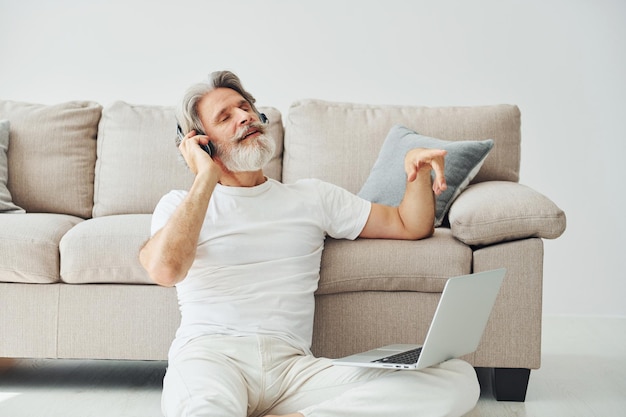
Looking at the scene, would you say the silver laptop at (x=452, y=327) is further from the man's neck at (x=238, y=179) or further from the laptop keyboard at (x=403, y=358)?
the man's neck at (x=238, y=179)

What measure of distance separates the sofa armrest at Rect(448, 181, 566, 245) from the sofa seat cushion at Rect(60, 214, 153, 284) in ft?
3.17

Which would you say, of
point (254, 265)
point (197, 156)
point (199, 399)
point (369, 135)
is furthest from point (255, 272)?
point (369, 135)

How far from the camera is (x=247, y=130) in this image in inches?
87.9

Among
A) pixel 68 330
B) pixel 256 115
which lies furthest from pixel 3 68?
pixel 256 115

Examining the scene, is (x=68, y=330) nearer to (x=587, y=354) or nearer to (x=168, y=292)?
(x=168, y=292)

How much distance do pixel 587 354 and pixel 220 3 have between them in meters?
2.40

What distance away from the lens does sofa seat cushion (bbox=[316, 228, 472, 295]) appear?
2.43 m

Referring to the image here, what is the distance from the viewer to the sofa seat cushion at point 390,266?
2426mm

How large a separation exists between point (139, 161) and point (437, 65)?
1706 millimetres

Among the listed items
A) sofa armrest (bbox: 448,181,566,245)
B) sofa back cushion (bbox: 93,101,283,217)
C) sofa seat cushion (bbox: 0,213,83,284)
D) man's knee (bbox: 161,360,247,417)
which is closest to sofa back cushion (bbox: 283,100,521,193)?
sofa back cushion (bbox: 93,101,283,217)

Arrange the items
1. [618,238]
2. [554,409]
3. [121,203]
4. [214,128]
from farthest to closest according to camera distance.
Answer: [618,238] < [121,203] < [554,409] < [214,128]

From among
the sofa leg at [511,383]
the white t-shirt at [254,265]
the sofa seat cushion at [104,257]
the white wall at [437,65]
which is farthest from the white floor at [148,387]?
the white wall at [437,65]

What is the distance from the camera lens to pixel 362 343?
2.47 meters

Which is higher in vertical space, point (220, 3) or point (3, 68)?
point (220, 3)
